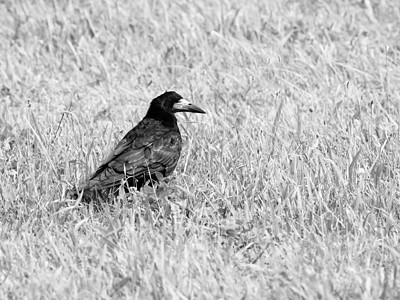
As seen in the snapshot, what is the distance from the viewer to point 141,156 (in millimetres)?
6297

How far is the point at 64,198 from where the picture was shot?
5742mm

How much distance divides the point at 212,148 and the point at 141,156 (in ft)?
1.70

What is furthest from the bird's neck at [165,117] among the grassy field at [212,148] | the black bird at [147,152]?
the grassy field at [212,148]

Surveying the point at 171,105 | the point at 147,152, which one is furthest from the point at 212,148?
the point at 171,105

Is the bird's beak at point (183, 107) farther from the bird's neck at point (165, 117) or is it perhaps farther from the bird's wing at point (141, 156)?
the bird's wing at point (141, 156)

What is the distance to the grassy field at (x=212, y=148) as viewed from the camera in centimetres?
A: 448

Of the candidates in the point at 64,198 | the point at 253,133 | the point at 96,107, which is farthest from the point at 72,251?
the point at 96,107

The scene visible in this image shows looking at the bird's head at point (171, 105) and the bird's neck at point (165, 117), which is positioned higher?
the bird's head at point (171, 105)

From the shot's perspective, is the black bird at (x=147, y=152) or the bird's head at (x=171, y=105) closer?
the black bird at (x=147, y=152)

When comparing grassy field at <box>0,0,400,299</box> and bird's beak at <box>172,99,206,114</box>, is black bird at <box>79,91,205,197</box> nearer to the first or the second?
bird's beak at <box>172,99,206,114</box>

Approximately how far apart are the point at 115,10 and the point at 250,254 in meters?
5.60

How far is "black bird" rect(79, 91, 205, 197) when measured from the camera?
234 inches

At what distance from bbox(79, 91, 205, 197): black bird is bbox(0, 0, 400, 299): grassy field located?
0.18 m

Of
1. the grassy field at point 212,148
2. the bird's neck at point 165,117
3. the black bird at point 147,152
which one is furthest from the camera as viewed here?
the bird's neck at point 165,117
